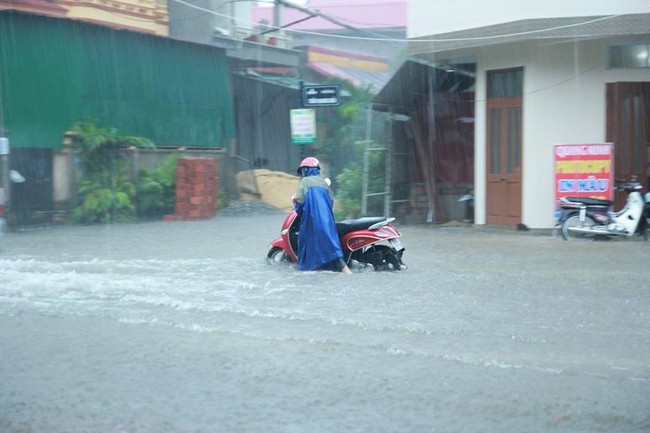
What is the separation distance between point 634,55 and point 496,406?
1206 centimetres

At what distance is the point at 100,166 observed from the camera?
786 inches

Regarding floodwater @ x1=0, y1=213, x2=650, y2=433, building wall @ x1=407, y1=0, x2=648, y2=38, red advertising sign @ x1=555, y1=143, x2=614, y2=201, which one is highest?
building wall @ x1=407, y1=0, x2=648, y2=38

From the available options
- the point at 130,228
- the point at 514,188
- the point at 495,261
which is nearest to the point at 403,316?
the point at 495,261

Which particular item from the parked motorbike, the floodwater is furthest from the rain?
the parked motorbike

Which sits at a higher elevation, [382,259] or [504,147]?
[504,147]

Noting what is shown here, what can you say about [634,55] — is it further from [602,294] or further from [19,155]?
[19,155]

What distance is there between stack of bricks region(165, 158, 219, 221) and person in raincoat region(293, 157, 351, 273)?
10.4 metres

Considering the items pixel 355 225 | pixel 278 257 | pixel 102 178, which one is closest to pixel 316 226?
pixel 355 225

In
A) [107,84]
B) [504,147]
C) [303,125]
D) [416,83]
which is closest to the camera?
[303,125]

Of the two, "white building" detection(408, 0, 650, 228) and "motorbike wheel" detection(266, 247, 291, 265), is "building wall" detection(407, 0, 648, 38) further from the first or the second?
"motorbike wheel" detection(266, 247, 291, 265)

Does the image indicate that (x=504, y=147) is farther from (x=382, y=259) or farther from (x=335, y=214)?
(x=382, y=259)

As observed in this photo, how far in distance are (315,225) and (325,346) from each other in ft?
13.6

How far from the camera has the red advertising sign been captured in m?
14.5

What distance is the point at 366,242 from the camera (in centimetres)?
1071
